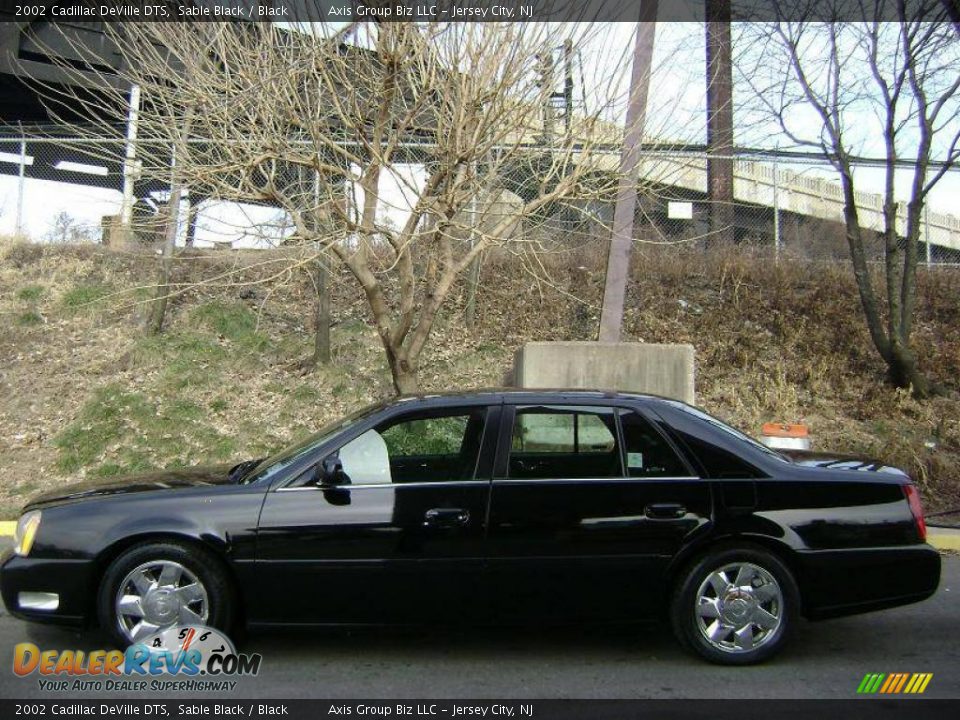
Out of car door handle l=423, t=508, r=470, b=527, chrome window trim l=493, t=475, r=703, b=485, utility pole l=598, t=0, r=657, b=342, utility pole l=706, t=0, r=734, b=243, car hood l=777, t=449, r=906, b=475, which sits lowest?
car door handle l=423, t=508, r=470, b=527

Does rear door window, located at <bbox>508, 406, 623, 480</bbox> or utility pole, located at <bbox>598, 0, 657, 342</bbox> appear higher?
utility pole, located at <bbox>598, 0, 657, 342</bbox>

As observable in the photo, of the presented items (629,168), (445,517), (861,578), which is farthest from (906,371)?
(445,517)

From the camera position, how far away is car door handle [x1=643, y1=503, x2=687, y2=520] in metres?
4.41

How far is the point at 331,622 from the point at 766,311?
34.0ft

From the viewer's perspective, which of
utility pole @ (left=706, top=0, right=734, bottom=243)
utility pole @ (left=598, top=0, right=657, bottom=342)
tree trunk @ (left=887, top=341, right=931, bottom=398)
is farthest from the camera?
tree trunk @ (left=887, top=341, right=931, bottom=398)

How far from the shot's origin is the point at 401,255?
7492 millimetres

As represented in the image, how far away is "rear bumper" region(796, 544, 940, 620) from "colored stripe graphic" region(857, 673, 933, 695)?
1.14 ft

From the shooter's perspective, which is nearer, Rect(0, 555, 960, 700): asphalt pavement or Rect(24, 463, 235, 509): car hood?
Rect(0, 555, 960, 700): asphalt pavement

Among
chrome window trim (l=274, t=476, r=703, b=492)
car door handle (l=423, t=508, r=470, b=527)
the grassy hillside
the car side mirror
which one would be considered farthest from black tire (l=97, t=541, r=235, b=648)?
the grassy hillside

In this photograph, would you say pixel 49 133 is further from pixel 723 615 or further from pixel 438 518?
pixel 723 615

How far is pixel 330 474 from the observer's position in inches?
170

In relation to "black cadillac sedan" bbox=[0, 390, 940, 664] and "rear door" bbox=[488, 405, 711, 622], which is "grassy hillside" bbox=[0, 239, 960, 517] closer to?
"black cadillac sedan" bbox=[0, 390, 940, 664]

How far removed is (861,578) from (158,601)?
378 centimetres
